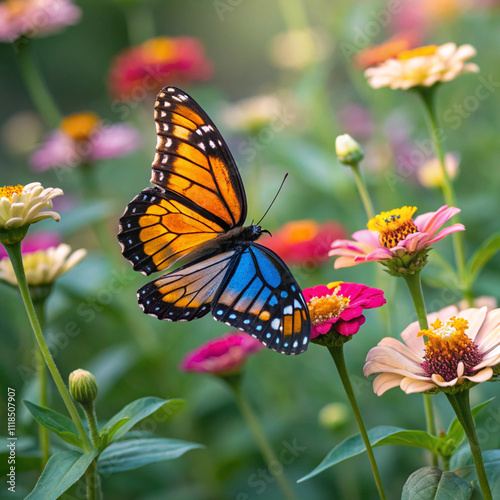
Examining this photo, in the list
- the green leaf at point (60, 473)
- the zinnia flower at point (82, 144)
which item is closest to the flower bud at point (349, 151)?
the green leaf at point (60, 473)

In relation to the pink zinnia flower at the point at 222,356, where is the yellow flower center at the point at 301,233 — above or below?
above

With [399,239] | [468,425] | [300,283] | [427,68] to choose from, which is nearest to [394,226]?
[399,239]

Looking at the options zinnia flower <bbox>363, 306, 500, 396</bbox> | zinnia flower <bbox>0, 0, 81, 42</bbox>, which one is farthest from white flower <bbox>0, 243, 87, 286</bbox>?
zinnia flower <bbox>0, 0, 81, 42</bbox>

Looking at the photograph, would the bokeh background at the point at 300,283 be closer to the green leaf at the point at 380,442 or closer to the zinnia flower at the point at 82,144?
the zinnia flower at the point at 82,144

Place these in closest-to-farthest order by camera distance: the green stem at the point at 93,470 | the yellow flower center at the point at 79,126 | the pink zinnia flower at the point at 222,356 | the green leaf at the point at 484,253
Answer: the green stem at the point at 93,470, the green leaf at the point at 484,253, the pink zinnia flower at the point at 222,356, the yellow flower center at the point at 79,126

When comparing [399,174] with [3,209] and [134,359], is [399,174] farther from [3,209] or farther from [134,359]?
[3,209]

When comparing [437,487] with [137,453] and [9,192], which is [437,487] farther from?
[9,192]
